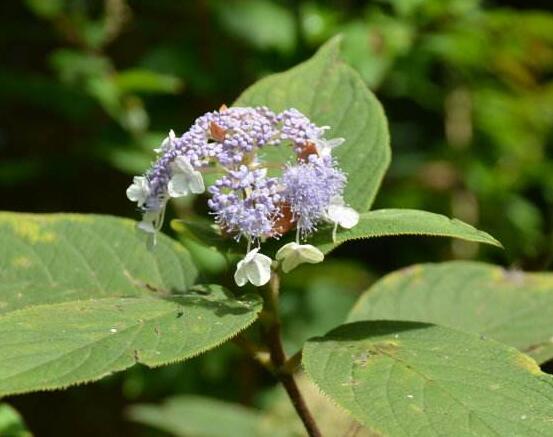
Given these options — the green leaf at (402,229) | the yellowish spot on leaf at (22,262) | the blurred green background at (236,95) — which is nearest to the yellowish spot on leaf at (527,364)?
the green leaf at (402,229)

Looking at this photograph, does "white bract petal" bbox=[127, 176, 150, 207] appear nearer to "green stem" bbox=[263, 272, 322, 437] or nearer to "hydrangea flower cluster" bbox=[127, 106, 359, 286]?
"hydrangea flower cluster" bbox=[127, 106, 359, 286]

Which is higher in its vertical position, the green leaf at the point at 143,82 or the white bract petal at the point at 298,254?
the white bract petal at the point at 298,254

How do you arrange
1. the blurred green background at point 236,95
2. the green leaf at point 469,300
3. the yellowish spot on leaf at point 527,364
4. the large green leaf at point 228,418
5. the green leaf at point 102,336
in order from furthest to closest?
the blurred green background at point 236,95, the large green leaf at point 228,418, the green leaf at point 469,300, the yellowish spot on leaf at point 527,364, the green leaf at point 102,336

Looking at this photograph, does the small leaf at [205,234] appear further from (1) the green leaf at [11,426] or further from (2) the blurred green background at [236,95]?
(2) the blurred green background at [236,95]

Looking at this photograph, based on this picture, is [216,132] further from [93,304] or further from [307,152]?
[93,304]

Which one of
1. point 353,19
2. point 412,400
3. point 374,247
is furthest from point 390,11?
point 412,400

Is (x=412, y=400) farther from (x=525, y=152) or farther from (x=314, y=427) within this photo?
(x=525, y=152)

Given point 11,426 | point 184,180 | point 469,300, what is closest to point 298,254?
point 184,180
